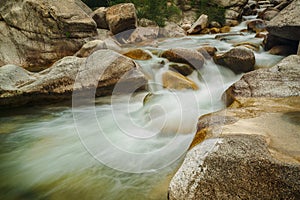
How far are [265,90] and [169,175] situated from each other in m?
2.50

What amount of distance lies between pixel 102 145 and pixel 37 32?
20.7 ft

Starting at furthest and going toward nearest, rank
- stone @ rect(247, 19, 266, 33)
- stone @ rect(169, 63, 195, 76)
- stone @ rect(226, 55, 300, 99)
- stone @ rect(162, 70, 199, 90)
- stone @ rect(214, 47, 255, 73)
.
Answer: stone @ rect(247, 19, 266, 33) → stone @ rect(214, 47, 255, 73) → stone @ rect(169, 63, 195, 76) → stone @ rect(162, 70, 199, 90) → stone @ rect(226, 55, 300, 99)

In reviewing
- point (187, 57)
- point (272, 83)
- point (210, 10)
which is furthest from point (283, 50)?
point (210, 10)

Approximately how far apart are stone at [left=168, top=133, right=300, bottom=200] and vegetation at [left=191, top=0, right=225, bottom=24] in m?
17.1

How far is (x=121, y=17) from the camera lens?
35.3 feet

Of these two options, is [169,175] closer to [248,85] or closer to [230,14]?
[248,85]

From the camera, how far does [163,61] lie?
675cm

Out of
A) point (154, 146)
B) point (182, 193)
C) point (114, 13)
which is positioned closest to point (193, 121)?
point (154, 146)

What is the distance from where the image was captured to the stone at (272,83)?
379cm

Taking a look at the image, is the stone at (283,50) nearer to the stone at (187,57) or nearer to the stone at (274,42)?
the stone at (274,42)

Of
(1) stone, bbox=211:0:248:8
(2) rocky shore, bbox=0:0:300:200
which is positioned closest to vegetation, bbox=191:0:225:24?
(1) stone, bbox=211:0:248:8

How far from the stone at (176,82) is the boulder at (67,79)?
0.84m

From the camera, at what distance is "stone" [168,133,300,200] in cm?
170

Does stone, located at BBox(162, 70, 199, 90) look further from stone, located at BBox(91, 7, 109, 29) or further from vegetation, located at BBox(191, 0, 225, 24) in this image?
vegetation, located at BBox(191, 0, 225, 24)
